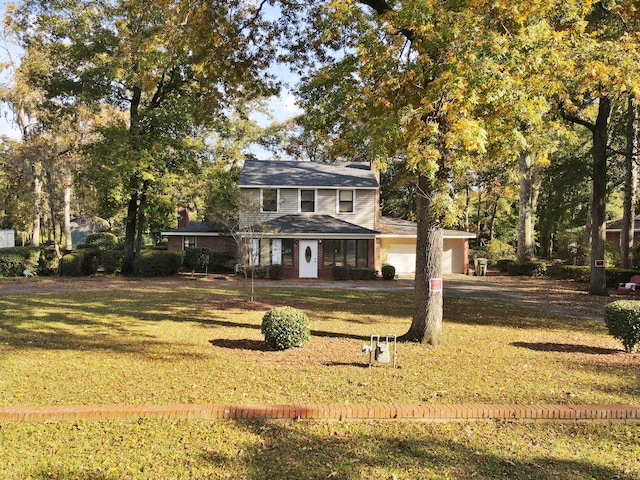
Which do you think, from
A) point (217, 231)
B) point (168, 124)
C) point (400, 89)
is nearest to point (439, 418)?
point (400, 89)

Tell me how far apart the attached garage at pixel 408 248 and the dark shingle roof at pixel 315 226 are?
2.56 m

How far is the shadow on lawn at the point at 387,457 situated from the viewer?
4340mm

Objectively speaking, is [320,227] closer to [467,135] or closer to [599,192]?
[599,192]

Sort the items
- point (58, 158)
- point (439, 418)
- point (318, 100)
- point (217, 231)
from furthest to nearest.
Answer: point (217, 231)
point (58, 158)
point (318, 100)
point (439, 418)

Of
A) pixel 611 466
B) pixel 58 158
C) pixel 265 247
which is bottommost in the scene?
pixel 611 466

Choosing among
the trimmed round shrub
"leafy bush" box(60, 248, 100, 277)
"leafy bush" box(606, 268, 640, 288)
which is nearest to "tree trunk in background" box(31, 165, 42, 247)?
"leafy bush" box(60, 248, 100, 277)

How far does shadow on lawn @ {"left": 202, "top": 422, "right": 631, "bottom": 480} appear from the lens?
171 inches

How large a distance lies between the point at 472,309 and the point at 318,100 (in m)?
8.66

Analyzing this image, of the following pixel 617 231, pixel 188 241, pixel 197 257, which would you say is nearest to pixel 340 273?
pixel 197 257

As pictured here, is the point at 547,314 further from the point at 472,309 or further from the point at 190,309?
the point at 190,309

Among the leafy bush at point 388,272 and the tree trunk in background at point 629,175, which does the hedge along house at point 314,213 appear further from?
the tree trunk in background at point 629,175

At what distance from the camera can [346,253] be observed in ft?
92.1

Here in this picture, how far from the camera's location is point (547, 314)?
14.5 m

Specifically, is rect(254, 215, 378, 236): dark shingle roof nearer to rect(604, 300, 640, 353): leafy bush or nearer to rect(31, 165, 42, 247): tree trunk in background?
rect(31, 165, 42, 247): tree trunk in background
